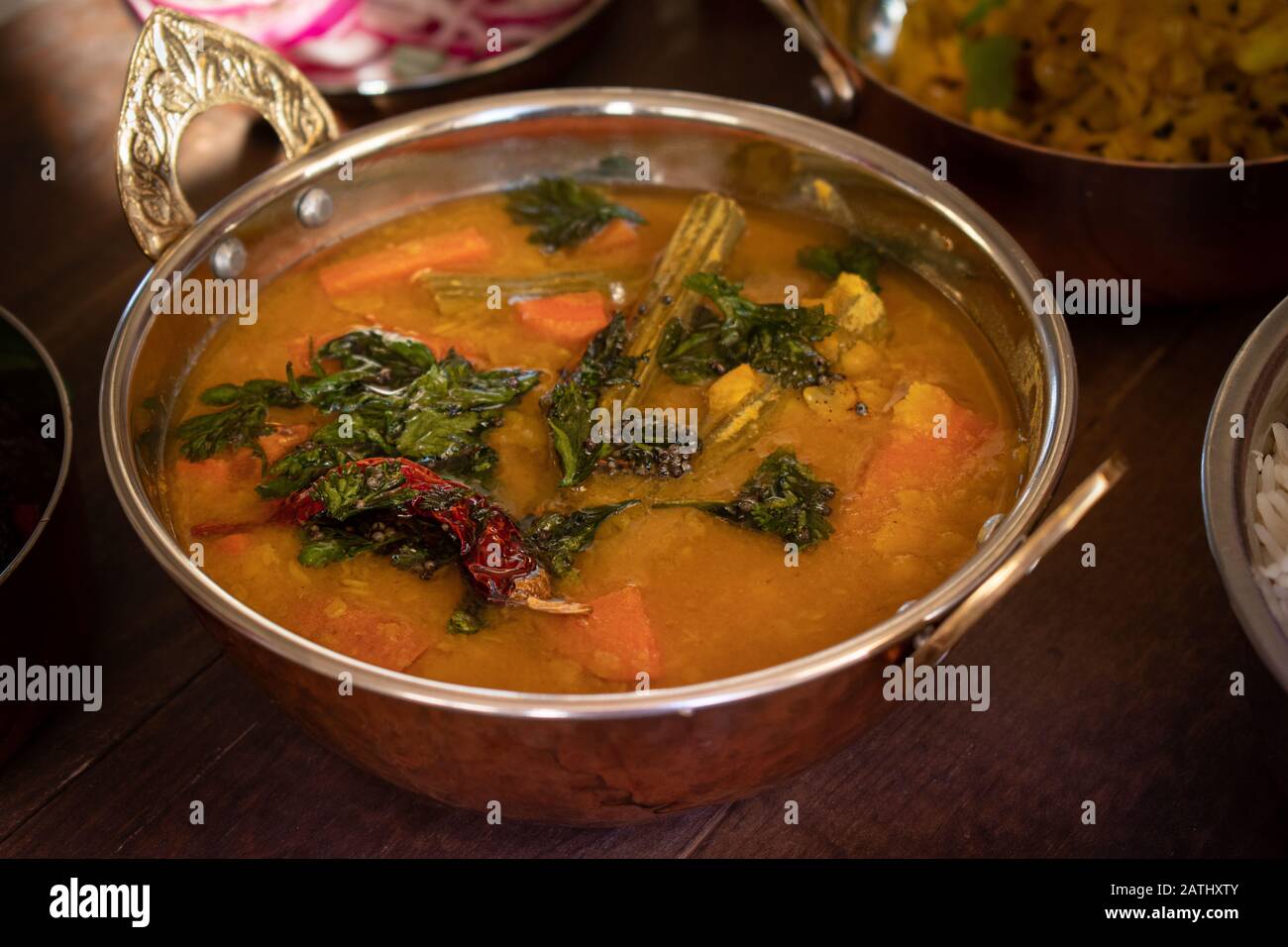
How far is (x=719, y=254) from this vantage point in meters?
1.98

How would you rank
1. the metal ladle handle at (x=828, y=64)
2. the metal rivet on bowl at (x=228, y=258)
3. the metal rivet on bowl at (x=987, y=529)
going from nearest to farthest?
the metal rivet on bowl at (x=987, y=529) → the metal rivet on bowl at (x=228, y=258) → the metal ladle handle at (x=828, y=64)

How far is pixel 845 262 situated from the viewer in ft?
6.52

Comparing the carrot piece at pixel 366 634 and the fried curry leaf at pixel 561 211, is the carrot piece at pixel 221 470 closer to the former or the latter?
the carrot piece at pixel 366 634

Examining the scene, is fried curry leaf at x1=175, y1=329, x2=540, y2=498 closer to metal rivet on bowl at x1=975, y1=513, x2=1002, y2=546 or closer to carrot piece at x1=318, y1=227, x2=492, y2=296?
carrot piece at x1=318, y1=227, x2=492, y2=296

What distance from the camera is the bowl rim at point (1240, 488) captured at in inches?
51.8

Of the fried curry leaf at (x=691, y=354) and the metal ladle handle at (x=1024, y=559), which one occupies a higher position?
the fried curry leaf at (x=691, y=354)

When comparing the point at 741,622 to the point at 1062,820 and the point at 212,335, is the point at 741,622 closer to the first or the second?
the point at 1062,820

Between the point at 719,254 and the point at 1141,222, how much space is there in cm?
60

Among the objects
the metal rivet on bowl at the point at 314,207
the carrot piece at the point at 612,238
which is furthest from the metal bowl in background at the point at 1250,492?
the metal rivet on bowl at the point at 314,207

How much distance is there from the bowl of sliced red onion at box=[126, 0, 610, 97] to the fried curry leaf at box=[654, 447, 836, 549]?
4.09 ft

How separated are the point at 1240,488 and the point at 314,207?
1.32 m

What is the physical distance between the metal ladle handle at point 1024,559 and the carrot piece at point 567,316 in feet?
2.52

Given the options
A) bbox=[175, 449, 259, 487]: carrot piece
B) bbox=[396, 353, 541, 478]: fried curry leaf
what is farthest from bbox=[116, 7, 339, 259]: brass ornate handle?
bbox=[396, 353, 541, 478]: fried curry leaf
